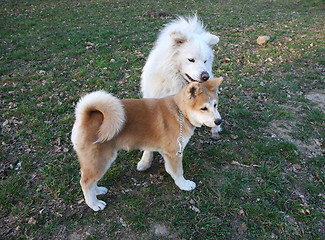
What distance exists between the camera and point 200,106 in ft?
8.57

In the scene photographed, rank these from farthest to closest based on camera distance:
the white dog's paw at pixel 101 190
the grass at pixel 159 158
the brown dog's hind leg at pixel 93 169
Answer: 1. the white dog's paw at pixel 101 190
2. the grass at pixel 159 158
3. the brown dog's hind leg at pixel 93 169

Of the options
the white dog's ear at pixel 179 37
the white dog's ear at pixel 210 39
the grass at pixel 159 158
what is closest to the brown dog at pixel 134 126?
the grass at pixel 159 158

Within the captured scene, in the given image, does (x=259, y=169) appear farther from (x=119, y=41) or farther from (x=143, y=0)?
(x=143, y=0)

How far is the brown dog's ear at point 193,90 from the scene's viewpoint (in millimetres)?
2514

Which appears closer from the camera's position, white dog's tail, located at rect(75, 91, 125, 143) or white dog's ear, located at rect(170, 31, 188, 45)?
white dog's tail, located at rect(75, 91, 125, 143)

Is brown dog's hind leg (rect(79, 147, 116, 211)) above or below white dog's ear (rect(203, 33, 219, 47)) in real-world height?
below

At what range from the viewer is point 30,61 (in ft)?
20.6

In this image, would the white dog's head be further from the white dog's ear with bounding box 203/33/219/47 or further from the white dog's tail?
the white dog's tail

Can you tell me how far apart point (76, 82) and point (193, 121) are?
12.6 feet

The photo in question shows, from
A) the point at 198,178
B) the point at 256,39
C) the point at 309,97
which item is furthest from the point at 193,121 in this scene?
the point at 256,39

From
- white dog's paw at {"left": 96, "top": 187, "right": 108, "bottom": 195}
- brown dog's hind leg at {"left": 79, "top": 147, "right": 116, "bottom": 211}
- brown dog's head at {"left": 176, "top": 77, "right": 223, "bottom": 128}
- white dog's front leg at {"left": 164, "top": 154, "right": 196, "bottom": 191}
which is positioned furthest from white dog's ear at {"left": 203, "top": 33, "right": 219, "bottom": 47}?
white dog's paw at {"left": 96, "top": 187, "right": 108, "bottom": 195}

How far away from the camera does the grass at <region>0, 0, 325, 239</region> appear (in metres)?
2.69

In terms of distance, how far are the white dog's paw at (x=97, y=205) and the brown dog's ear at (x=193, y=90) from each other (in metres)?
1.80

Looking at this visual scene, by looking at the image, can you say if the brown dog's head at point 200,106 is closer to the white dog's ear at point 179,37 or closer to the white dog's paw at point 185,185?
the white dog's paw at point 185,185
